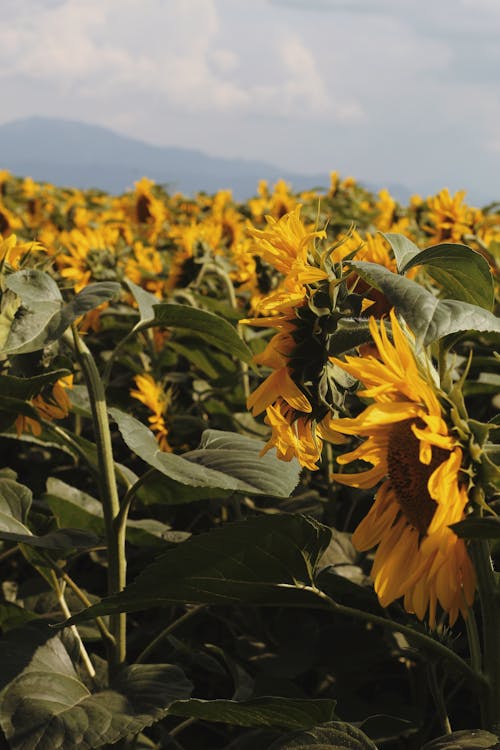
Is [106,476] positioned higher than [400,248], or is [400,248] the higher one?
[400,248]

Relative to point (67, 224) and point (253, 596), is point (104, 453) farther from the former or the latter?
point (67, 224)

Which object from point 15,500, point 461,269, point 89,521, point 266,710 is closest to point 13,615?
point 89,521

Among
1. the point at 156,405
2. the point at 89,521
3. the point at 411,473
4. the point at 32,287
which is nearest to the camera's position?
the point at 411,473

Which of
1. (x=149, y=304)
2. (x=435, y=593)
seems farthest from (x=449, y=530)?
(x=149, y=304)

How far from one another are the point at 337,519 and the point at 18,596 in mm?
889

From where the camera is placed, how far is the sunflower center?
2.93ft

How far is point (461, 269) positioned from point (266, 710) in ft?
1.85

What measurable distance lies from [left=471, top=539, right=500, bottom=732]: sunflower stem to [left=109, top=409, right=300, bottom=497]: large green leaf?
0.40 m

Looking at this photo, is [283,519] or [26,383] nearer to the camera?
[283,519]

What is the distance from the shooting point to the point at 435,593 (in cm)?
89

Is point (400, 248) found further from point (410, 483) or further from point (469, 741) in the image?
point (469, 741)

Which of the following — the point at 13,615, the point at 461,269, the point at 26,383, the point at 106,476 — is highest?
the point at 461,269

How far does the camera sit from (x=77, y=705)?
4.19 feet

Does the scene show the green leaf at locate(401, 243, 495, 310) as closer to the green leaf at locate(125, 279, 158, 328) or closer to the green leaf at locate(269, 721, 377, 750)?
the green leaf at locate(269, 721, 377, 750)
